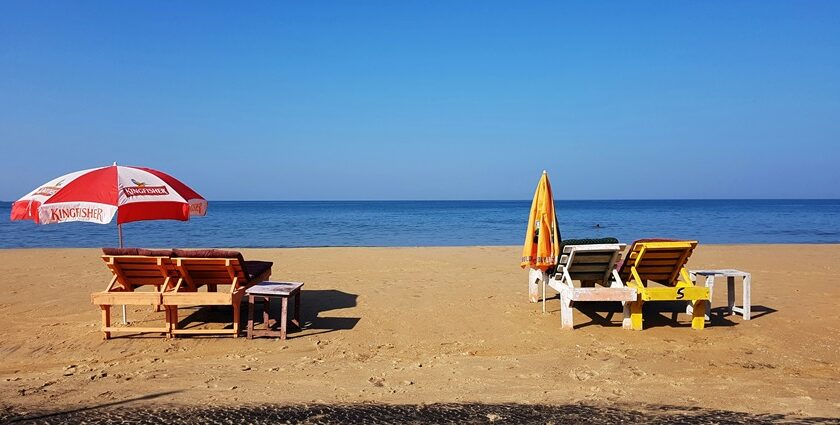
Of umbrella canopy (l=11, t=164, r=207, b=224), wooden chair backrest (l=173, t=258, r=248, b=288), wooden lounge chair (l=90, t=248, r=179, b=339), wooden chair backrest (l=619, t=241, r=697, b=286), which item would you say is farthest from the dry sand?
umbrella canopy (l=11, t=164, r=207, b=224)

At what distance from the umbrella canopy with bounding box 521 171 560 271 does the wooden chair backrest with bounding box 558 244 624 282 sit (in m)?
0.25

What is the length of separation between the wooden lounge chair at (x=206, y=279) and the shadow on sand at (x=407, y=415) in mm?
2241

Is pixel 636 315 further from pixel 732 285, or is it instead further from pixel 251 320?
pixel 251 320

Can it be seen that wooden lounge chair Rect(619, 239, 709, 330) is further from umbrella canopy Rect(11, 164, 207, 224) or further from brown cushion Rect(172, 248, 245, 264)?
umbrella canopy Rect(11, 164, 207, 224)

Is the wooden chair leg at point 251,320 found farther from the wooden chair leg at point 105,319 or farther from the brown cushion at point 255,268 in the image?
the wooden chair leg at point 105,319

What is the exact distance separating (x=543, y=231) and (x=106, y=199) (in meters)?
5.68

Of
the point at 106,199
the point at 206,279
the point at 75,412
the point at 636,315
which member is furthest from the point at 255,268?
the point at 636,315

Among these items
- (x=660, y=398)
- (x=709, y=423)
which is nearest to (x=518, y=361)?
(x=660, y=398)

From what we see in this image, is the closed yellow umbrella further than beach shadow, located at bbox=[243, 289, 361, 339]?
Yes

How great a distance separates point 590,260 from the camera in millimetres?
7426

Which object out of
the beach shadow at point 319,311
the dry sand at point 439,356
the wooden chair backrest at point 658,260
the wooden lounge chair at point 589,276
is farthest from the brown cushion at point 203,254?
the wooden chair backrest at point 658,260

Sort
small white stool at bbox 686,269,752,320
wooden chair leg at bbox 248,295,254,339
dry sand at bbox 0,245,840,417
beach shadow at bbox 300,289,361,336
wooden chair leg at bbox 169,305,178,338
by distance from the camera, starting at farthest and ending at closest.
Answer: small white stool at bbox 686,269,752,320 < beach shadow at bbox 300,289,361,336 < wooden chair leg at bbox 169,305,178,338 < wooden chair leg at bbox 248,295,254,339 < dry sand at bbox 0,245,840,417

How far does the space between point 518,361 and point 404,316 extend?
8.33 ft

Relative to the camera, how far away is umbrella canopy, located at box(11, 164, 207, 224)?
6449 millimetres
